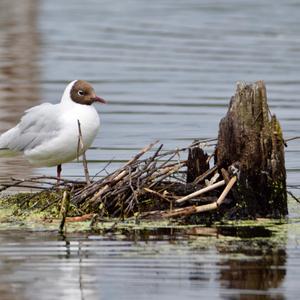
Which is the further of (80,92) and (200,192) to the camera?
(80,92)

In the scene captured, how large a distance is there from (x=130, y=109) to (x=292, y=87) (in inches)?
131

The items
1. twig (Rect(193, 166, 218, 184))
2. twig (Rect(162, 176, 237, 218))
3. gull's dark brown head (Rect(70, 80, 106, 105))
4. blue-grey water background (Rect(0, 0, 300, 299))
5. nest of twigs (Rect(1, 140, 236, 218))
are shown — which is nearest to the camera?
blue-grey water background (Rect(0, 0, 300, 299))

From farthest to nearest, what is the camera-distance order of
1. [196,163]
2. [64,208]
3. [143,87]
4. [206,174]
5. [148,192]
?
[143,87], [196,163], [206,174], [148,192], [64,208]

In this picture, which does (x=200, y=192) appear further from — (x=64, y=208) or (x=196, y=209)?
(x=64, y=208)

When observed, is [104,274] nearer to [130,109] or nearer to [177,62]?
[130,109]

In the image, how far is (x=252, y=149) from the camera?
12500mm

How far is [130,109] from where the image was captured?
837 inches

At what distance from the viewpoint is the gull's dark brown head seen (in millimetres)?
13836

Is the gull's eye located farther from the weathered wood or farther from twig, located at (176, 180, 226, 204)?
twig, located at (176, 180, 226, 204)

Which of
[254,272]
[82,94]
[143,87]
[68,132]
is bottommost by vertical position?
[254,272]

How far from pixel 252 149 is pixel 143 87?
11.2 metres

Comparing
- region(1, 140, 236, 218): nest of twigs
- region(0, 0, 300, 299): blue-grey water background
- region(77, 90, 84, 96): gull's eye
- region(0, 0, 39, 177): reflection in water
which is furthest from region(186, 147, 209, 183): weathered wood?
region(0, 0, 39, 177): reflection in water

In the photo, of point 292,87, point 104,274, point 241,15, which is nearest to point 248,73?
point 292,87

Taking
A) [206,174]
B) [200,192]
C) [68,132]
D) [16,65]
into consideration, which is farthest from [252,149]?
[16,65]
